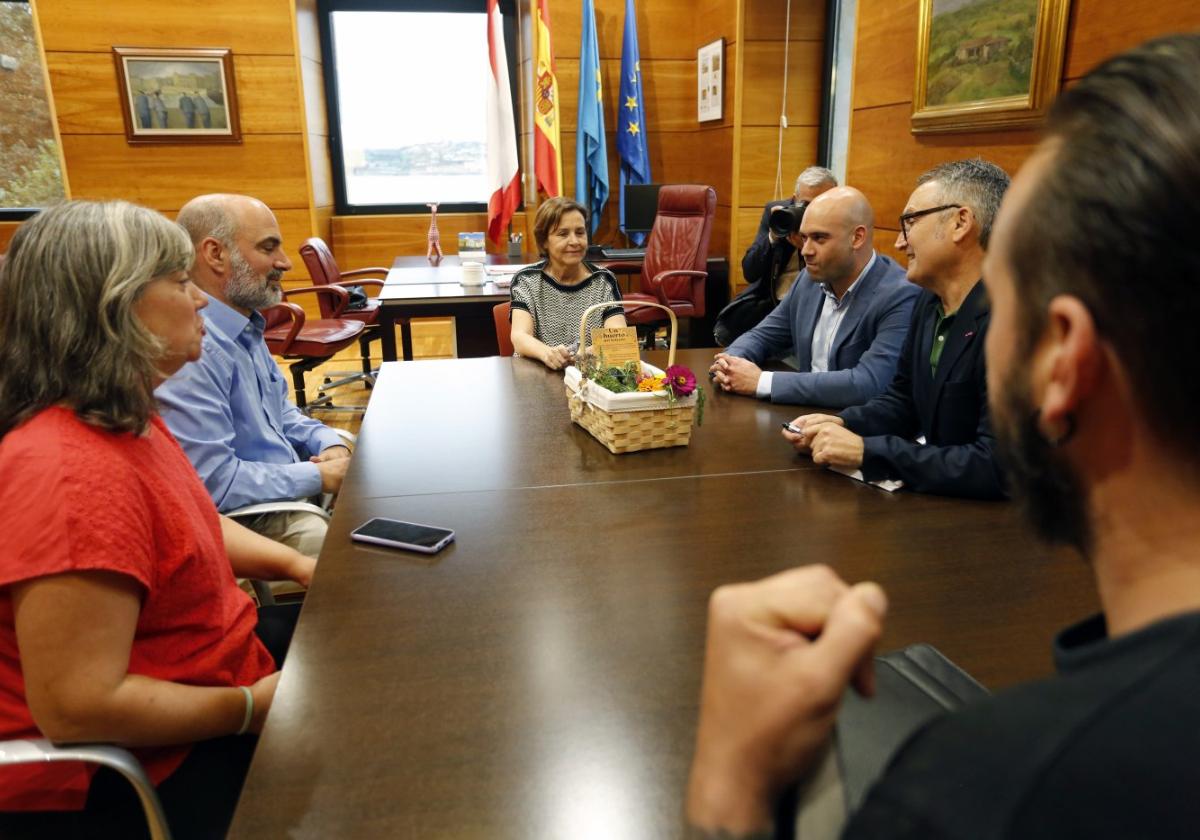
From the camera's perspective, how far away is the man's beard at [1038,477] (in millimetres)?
526

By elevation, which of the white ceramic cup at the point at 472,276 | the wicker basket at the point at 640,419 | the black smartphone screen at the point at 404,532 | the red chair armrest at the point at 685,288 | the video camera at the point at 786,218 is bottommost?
the red chair armrest at the point at 685,288

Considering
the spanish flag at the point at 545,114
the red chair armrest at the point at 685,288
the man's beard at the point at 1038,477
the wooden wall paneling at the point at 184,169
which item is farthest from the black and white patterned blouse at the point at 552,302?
the wooden wall paneling at the point at 184,169

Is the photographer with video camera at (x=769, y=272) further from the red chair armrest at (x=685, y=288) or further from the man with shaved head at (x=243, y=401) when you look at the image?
the man with shaved head at (x=243, y=401)

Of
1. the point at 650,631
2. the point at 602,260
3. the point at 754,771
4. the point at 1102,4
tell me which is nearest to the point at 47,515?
the point at 650,631

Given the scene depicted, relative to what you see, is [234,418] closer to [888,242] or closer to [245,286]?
[245,286]

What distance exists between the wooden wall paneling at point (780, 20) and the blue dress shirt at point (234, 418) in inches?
171

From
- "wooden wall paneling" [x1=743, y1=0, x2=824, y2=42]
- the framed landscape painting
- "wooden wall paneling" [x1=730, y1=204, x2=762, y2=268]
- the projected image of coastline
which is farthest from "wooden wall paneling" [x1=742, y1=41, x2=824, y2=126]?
the framed landscape painting

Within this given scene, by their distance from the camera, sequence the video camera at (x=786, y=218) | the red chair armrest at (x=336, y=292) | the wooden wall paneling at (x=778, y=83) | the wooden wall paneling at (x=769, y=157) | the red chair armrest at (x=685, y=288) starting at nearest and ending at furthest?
the video camera at (x=786, y=218) < the red chair armrest at (x=336, y=292) < the red chair armrest at (x=685, y=288) < the wooden wall paneling at (x=778, y=83) < the wooden wall paneling at (x=769, y=157)

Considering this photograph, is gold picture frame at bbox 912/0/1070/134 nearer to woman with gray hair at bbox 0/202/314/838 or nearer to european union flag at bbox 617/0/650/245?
woman with gray hair at bbox 0/202/314/838

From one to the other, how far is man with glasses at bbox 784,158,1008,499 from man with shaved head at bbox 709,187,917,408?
219 millimetres

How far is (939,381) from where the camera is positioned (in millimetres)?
1807

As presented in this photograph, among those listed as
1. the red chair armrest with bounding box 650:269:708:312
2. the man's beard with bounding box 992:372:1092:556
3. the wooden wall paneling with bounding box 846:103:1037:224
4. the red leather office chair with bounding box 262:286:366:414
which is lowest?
the red leather office chair with bounding box 262:286:366:414

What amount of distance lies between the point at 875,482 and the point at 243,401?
1.51 metres

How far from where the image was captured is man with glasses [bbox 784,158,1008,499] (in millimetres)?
1542
